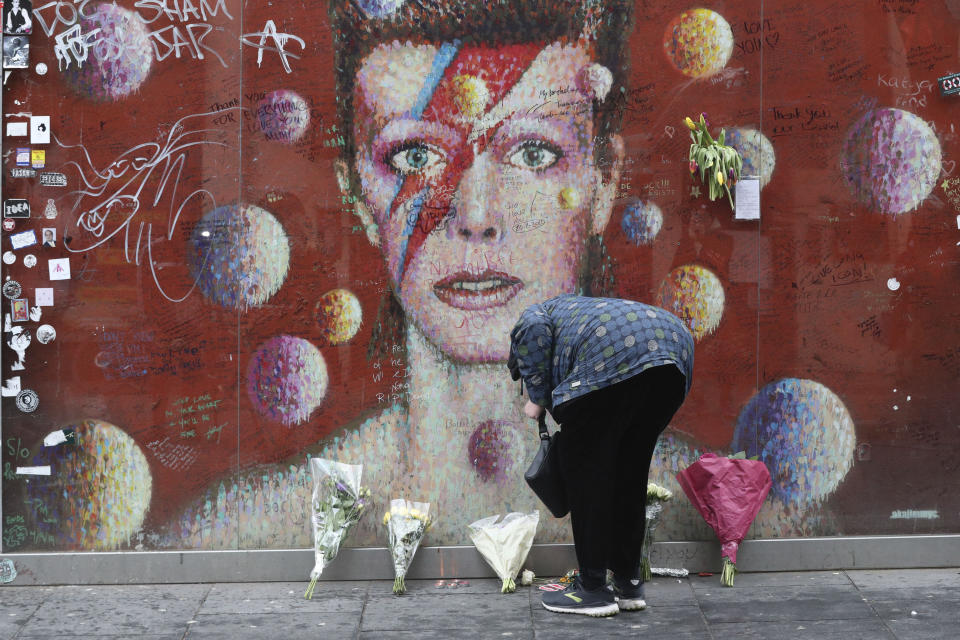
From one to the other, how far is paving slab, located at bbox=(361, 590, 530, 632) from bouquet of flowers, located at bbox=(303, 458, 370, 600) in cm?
28

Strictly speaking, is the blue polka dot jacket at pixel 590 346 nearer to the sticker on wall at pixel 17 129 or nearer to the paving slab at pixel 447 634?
the paving slab at pixel 447 634

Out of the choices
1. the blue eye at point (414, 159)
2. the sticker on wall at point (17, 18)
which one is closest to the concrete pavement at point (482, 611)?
the blue eye at point (414, 159)

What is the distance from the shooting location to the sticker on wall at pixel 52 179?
516 centimetres

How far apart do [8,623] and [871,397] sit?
13.5ft

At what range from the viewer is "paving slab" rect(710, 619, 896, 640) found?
439 centimetres

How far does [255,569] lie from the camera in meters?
5.22

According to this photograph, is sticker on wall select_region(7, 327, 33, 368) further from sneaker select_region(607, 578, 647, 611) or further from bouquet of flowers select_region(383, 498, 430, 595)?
sneaker select_region(607, 578, 647, 611)

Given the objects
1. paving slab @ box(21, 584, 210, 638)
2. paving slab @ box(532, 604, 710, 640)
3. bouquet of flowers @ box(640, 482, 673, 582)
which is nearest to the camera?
paving slab @ box(532, 604, 710, 640)

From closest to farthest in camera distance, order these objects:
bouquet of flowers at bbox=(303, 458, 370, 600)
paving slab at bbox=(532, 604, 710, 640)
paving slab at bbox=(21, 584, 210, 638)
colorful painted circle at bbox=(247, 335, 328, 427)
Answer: paving slab at bbox=(532, 604, 710, 640) → paving slab at bbox=(21, 584, 210, 638) → bouquet of flowers at bbox=(303, 458, 370, 600) → colorful painted circle at bbox=(247, 335, 328, 427)

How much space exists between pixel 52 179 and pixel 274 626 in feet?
7.70

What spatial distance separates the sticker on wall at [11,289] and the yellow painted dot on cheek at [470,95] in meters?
2.25

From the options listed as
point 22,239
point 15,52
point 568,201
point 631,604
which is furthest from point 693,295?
point 15,52

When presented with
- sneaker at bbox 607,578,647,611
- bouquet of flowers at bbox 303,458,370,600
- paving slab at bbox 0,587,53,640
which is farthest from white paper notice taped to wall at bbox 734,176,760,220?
paving slab at bbox 0,587,53,640

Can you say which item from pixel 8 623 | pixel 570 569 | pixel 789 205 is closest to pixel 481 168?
pixel 789 205
